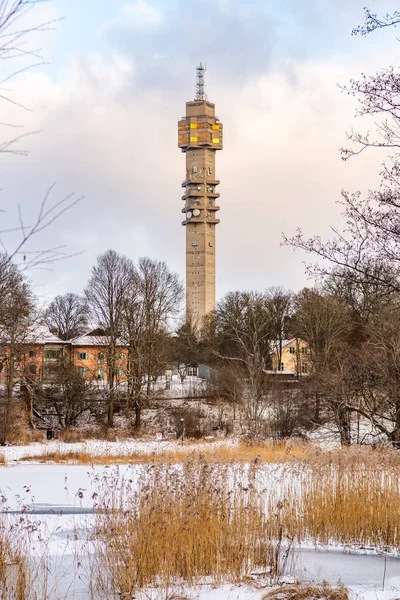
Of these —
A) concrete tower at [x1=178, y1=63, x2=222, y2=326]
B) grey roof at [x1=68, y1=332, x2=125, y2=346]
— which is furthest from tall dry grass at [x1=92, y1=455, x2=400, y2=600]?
concrete tower at [x1=178, y1=63, x2=222, y2=326]

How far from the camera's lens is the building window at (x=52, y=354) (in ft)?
126

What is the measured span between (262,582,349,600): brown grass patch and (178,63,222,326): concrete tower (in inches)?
3463

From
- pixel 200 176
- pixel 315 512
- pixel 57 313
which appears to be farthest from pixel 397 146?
pixel 200 176

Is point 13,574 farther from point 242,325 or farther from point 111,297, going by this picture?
point 242,325

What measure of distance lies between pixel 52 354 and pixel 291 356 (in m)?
27.3

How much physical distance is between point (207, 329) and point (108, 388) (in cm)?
2466

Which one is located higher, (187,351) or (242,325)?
(242,325)

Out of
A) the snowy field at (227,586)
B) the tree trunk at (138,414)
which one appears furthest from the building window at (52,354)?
the snowy field at (227,586)

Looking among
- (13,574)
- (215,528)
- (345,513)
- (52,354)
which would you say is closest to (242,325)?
(52,354)

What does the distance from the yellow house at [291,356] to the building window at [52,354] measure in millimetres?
13669

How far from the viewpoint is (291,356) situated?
60594 mm

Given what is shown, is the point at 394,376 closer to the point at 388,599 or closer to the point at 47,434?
the point at 47,434

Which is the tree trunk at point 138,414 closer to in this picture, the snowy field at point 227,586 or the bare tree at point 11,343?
the bare tree at point 11,343

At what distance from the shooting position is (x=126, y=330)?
119 feet
